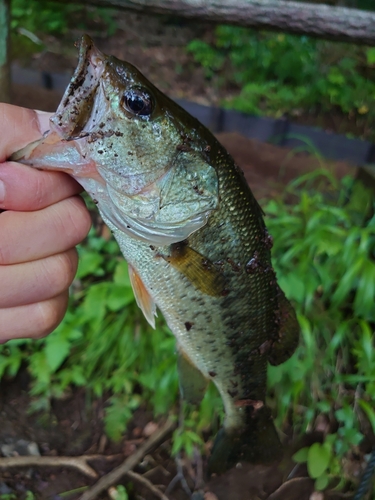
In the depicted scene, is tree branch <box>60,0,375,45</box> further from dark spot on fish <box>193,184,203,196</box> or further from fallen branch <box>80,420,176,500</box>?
fallen branch <box>80,420,176,500</box>

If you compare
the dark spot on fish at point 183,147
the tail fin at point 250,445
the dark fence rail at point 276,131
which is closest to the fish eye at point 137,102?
the dark spot on fish at point 183,147

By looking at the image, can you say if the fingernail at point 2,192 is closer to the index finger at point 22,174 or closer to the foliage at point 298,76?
the index finger at point 22,174

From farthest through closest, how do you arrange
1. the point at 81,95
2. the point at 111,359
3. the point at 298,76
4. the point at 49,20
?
the point at 49,20
the point at 298,76
the point at 111,359
the point at 81,95

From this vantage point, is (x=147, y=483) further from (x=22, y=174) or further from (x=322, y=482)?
(x=22, y=174)

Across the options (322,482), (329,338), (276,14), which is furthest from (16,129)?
(322,482)

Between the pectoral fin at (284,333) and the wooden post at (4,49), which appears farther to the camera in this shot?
the wooden post at (4,49)

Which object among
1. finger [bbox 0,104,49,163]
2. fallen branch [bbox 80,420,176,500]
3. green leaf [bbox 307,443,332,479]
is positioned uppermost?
finger [bbox 0,104,49,163]

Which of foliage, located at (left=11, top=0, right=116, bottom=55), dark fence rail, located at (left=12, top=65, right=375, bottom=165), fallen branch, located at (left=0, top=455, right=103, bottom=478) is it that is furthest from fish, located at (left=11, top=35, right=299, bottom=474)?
foliage, located at (left=11, top=0, right=116, bottom=55)
